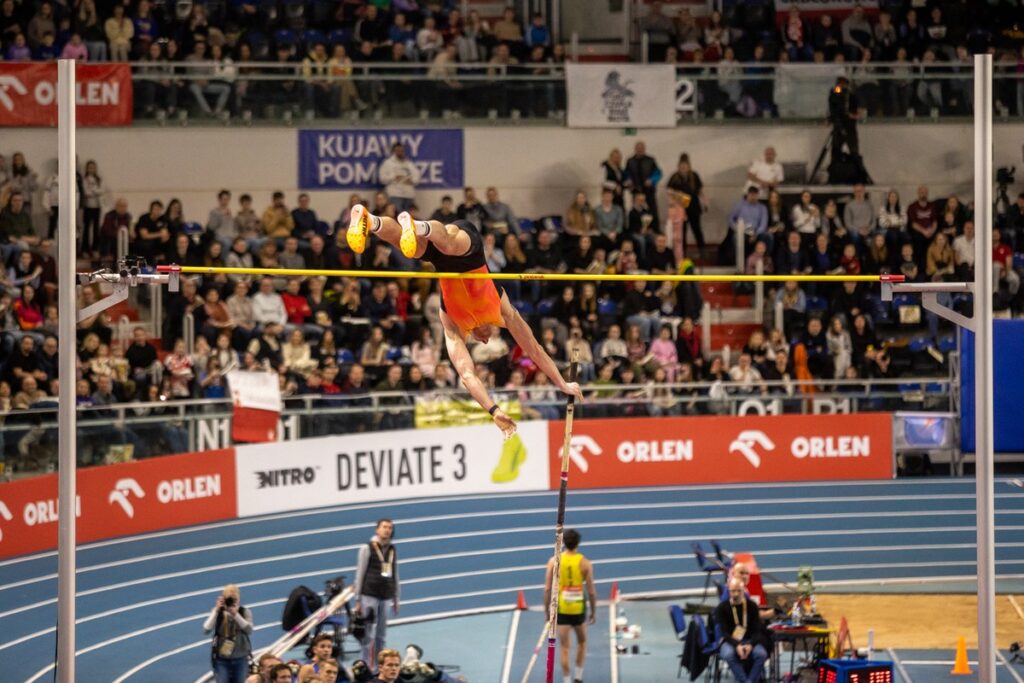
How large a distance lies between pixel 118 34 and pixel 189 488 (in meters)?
7.32

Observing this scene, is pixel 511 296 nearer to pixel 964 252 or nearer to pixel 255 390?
pixel 255 390

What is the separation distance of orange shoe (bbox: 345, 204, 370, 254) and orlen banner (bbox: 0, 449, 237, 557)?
8.35 m

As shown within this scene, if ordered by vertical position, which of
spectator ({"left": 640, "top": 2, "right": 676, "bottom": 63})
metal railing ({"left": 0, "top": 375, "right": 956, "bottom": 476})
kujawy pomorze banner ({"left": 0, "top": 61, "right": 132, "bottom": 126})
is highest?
spectator ({"left": 640, "top": 2, "right": 676, "bottom": 63})

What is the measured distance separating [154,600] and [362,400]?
12.4 ft

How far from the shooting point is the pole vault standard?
11.1 m

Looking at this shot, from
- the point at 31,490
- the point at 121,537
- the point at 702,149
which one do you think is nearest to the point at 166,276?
the point at 31,490

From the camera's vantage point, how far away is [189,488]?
19375 mm

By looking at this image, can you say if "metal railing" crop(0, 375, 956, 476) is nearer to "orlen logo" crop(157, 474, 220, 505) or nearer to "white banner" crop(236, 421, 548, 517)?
"white banner" crop(236, 421, 548, 517)

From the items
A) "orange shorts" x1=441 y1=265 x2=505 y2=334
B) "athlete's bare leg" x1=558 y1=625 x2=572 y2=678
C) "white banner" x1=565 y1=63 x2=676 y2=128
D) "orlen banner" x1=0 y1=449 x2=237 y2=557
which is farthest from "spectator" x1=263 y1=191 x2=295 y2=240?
"orange shorts" x1=441 y1=265 x2=505 y2=334

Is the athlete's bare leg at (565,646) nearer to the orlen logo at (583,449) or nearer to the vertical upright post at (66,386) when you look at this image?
the orlen logo at (583,449)

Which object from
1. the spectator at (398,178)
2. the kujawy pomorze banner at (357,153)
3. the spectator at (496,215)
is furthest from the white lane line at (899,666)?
the kujawy pomorze banner at (357,153)

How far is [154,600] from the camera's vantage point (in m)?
17.9

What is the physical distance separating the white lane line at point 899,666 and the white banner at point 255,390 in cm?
749

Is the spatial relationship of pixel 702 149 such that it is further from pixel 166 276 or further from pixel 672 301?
pixel 166 276
